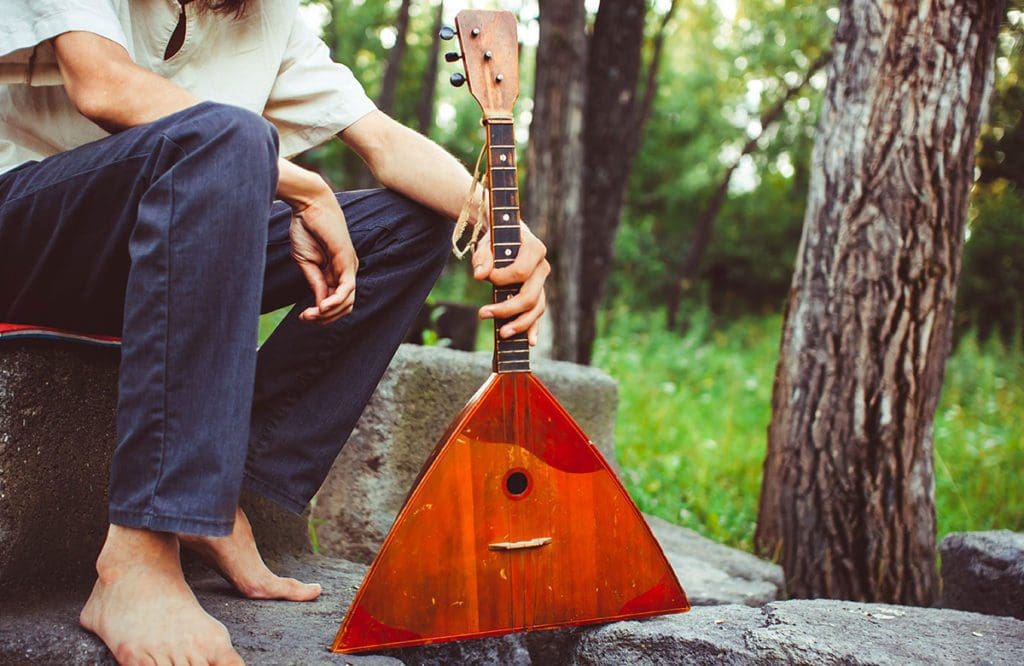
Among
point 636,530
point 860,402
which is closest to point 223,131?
point 636,530

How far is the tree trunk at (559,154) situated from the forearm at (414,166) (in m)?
2.89

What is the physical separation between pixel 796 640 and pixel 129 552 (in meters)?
1.23

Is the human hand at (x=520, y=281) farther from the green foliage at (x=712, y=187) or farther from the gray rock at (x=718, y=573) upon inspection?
the green foliage at (x=712, y=187)

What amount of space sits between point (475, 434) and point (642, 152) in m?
18.8

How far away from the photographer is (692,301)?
17797mm

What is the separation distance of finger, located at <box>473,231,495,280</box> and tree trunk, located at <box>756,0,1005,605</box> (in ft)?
5.20

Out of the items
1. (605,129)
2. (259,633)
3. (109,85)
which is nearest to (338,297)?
(109,85)

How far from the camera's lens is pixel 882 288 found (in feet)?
9.48

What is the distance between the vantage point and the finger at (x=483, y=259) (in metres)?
1.74

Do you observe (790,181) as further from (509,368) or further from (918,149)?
(509,368)

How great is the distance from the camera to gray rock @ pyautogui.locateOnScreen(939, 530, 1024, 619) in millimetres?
2445

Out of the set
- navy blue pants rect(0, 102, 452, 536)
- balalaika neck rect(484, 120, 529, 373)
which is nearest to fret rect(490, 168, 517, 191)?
balalaika neck rect(484, 120, 529, 373)

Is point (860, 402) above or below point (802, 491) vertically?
above

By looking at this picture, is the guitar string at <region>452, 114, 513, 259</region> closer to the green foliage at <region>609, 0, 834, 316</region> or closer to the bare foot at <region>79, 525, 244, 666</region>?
the bare foot at <region>79, 525, 244, 666</region>
